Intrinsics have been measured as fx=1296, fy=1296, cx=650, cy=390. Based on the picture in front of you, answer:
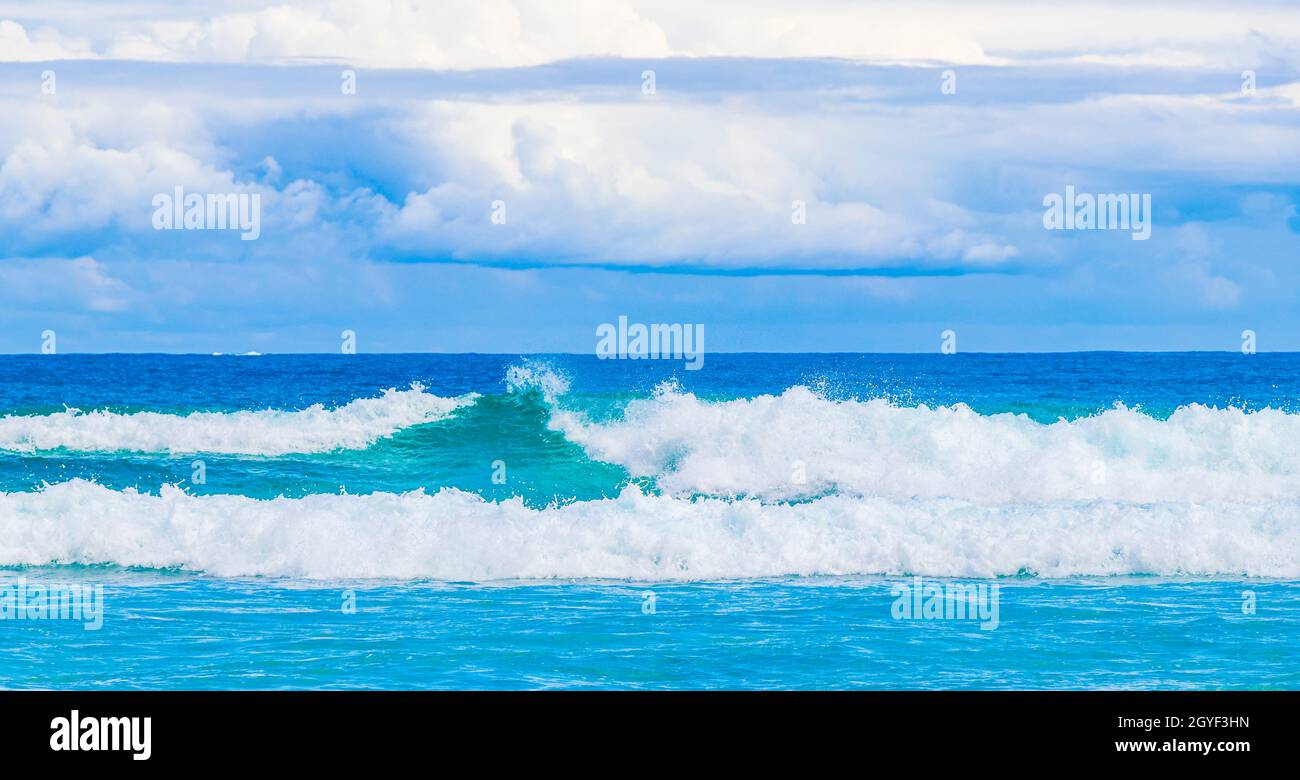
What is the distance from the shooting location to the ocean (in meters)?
11.1

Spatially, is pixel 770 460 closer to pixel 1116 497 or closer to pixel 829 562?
pixel 1116 497

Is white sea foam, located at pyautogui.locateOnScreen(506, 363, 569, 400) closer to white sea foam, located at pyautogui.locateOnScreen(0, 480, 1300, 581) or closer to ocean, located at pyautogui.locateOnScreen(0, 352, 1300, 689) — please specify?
ocean, located at pyautogui.locateOnScreen(0, 352, 1300, 689)

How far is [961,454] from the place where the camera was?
24.6m

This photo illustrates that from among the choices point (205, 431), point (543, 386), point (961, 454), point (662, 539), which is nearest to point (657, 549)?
point (662, 539)

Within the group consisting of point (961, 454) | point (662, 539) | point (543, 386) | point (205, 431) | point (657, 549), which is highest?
point (543, 386)

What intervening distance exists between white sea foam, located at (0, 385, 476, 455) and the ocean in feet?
0.27

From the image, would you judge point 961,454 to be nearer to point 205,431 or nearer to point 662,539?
point 662,539

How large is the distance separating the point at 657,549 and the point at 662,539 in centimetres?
16

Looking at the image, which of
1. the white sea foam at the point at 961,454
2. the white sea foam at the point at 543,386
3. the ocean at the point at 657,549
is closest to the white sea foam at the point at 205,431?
the ocean at the point at 657,549
